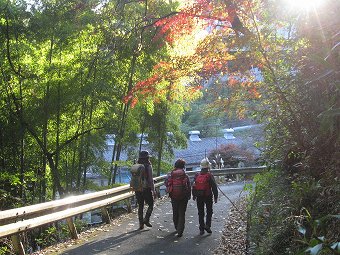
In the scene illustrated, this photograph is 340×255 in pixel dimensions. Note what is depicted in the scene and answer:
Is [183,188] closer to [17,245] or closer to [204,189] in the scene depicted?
[204,189]

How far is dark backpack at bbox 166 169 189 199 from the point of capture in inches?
330

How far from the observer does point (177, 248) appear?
729 centimetres

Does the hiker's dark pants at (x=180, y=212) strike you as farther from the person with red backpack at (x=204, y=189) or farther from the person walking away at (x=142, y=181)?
the person walking away at (x=142, y=181)

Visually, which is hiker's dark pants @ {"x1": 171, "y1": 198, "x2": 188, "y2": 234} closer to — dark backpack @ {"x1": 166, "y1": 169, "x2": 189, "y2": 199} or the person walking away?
dark backpack @ {"x1": 166, "y1": 169, "x2": 189, "y2": 199}

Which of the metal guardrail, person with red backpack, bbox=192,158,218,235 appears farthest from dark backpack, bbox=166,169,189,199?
the metal guardrail

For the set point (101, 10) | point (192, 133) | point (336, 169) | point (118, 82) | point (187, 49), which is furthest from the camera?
point (192, 133)

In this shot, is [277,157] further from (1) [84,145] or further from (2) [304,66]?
(1) [84,145]

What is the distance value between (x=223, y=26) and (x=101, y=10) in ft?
9.97

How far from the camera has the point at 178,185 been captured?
27.5ft

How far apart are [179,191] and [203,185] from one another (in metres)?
0.52

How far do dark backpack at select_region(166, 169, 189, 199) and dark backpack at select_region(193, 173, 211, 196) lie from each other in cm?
24

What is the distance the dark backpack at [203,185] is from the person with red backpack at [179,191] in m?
0.19

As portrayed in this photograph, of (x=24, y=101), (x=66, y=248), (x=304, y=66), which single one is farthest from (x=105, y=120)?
(x=304, y=66)

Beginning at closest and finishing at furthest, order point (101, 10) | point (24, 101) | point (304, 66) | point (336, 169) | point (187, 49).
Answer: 1. point (336, 169)
2. point (304, 66)
3. point (101, 10)
4. point (187, 49)
5. point (24, 101)
